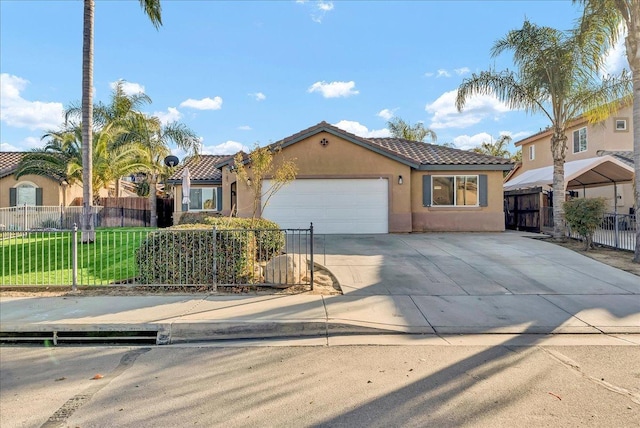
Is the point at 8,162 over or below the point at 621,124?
below

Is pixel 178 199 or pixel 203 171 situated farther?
pixel 203 171

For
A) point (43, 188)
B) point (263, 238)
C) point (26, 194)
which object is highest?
point (43, 188)

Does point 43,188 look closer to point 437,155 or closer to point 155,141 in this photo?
point 155,141

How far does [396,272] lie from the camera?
9.77 m

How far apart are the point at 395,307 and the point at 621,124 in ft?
74.0

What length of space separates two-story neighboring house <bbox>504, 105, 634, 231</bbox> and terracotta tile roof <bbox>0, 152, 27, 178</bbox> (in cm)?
2868

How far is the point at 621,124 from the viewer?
73.3 ft

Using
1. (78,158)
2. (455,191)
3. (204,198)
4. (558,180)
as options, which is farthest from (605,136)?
(78,158)

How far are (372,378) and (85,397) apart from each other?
9.93 feet

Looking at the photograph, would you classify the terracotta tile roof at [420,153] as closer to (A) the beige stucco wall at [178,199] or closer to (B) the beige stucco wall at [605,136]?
(A) the beige stucco wall at [178,199]

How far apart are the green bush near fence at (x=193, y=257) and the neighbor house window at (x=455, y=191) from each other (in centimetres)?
1168

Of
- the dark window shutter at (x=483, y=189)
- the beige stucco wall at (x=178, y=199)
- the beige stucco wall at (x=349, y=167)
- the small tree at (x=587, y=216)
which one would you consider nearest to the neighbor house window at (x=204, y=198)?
the beige stucco wall at (x=178, y=199)

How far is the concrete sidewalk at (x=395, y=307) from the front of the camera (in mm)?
6227

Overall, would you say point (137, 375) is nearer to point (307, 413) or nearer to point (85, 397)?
point (85, 397)
